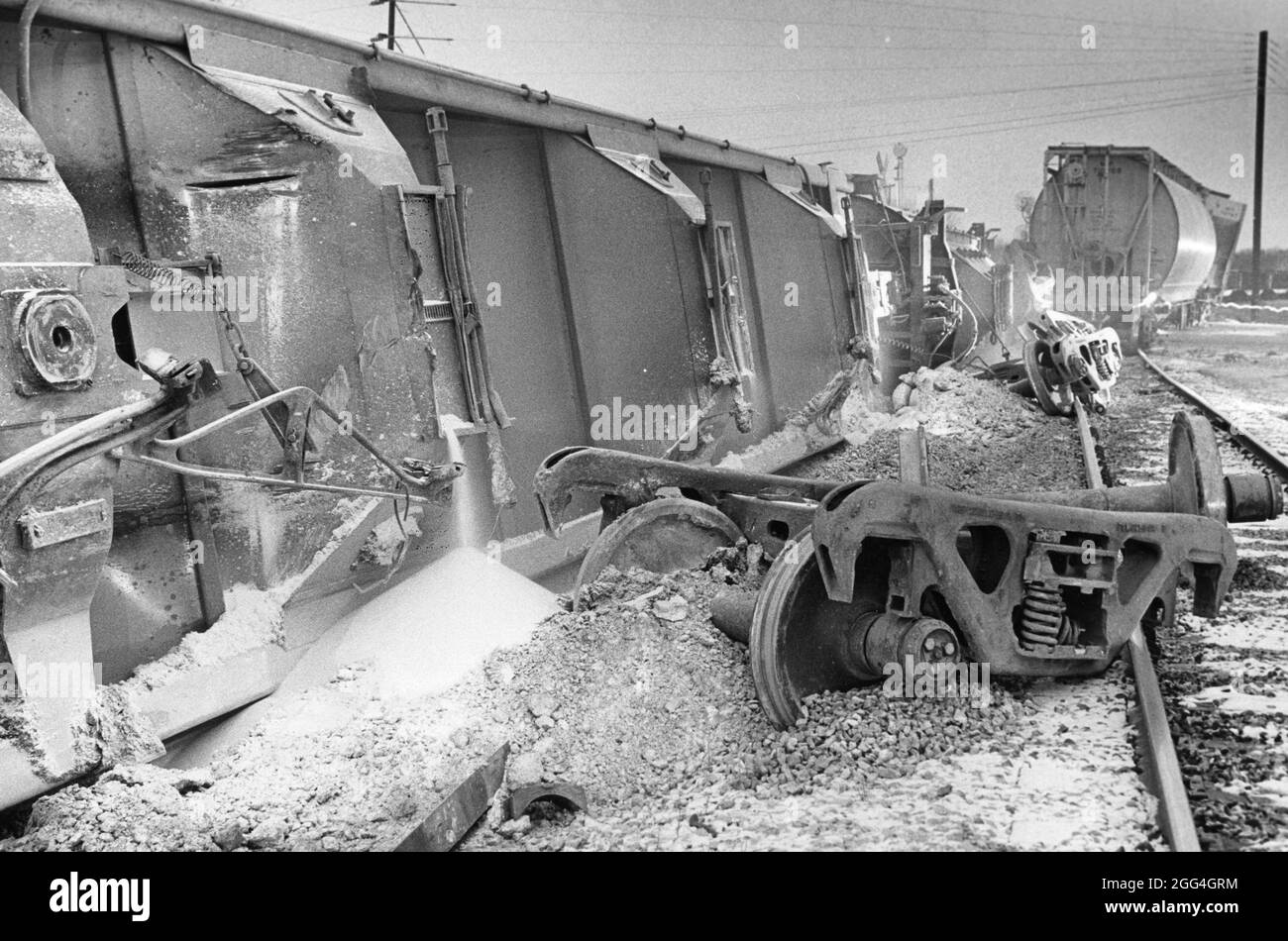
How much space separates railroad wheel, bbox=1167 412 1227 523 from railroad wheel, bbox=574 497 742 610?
193 cm

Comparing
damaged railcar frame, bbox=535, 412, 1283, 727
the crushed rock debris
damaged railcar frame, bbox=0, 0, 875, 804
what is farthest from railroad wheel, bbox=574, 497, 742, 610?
damaged railcar frame, bbox=0, 0, 875, 804

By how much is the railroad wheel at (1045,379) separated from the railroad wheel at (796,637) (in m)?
8.22

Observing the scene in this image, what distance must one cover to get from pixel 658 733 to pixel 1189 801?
166cm

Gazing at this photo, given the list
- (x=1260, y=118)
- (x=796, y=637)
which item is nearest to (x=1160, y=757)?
(x=796, y=637)

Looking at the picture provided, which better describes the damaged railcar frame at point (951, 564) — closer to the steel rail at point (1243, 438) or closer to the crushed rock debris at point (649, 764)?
the crushed rock debris at point (649, 764)

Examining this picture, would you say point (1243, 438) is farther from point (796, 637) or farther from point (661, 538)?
point (796, 637)

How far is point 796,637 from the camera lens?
3.79 m

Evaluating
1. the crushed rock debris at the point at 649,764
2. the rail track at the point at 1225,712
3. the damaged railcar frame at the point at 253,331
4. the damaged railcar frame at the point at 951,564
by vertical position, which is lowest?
the rail track at the point at 1225,712

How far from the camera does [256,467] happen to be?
164 inches

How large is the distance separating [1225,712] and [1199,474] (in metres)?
1.17

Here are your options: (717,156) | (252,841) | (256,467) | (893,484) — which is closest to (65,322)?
(256,467)

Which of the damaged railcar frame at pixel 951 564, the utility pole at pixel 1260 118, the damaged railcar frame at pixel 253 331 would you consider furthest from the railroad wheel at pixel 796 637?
the utility pole at pixel 1260 118

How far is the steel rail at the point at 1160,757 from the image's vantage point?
2.85 m

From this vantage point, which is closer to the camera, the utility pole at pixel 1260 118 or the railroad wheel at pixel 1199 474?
the railroad wheel at pixel 1199 474
